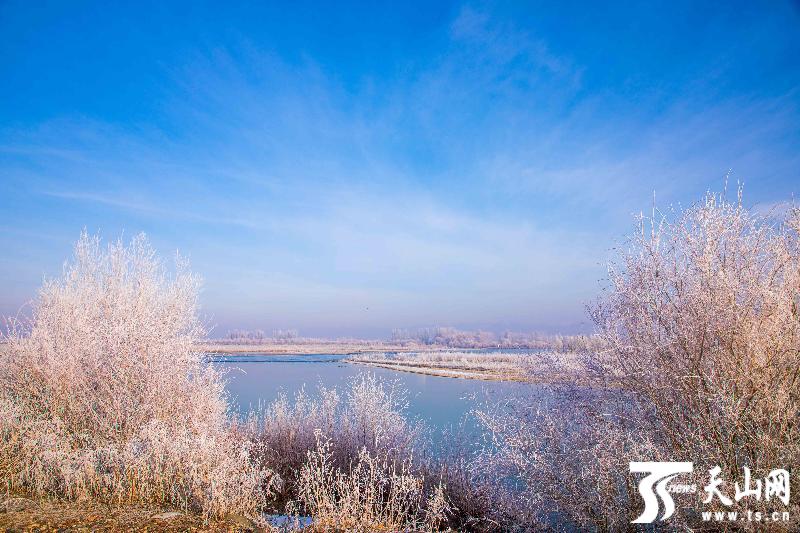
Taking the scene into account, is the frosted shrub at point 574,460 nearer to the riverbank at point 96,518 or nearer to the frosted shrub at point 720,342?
the frosted shrub at point 720,342

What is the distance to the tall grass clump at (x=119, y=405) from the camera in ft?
22.4

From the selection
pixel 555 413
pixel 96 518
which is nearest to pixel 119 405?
pixel 96 518

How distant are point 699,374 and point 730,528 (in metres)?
1.89

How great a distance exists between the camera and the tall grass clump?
6820 millimetres

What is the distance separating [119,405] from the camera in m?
9.22

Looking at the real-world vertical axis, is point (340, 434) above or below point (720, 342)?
below

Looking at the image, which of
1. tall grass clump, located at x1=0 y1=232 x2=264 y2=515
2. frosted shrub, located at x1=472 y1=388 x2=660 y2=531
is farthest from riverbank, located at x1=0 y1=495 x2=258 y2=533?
frosted shrub, located at x1=472 y1=388 x2=660 y2=531

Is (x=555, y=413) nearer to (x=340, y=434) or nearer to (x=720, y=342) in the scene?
(x=720, y=342)

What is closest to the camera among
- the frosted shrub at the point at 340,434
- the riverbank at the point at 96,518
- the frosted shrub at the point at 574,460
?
Result: the riverbank at the point at 96,518

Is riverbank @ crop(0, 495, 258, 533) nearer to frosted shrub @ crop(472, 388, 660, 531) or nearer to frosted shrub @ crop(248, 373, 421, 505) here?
frosted shrub @ crop(472, 388, 660, 531)

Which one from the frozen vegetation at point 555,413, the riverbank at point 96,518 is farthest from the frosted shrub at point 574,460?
the riverbank at point 96,518

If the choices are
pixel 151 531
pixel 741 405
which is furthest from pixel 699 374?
pixel 151 531

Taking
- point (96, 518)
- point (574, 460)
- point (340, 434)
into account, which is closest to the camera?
point (96, 518)

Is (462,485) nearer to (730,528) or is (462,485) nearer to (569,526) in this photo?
(569,526)
